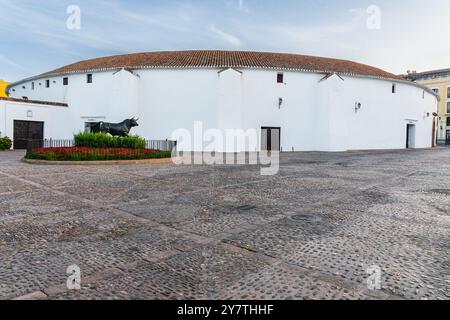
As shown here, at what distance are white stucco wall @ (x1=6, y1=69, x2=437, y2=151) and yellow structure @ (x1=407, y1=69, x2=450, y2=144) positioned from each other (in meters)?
39.7

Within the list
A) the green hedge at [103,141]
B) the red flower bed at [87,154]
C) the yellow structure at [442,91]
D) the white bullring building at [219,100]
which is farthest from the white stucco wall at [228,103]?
the yellow structure at [442,91]

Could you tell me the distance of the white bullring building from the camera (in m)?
23.4

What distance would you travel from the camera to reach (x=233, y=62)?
2450 cm

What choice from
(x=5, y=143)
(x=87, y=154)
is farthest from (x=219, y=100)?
(x=5, y=143)

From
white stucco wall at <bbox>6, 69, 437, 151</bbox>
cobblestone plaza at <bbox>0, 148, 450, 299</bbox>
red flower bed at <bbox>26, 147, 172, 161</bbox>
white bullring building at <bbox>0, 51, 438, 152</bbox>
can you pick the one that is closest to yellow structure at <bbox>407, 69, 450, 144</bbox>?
white bullring building at <bbox>0, 51, 438, 152</bbox>

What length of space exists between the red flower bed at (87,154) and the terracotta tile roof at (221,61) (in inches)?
480

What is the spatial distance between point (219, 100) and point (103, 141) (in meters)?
10.7

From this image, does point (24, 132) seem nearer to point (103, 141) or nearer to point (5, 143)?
point (5, 143)

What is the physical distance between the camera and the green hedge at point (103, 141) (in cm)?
1443

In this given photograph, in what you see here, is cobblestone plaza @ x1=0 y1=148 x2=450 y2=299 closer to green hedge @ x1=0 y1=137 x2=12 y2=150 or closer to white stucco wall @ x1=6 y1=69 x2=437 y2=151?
white stucco wall @ x1=6 y1=69 x2=437 y2=151

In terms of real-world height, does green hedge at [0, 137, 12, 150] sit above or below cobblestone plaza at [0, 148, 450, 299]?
above

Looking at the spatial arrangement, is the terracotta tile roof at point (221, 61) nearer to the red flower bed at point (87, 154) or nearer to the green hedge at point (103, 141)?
the green hedge at point (103, 141)
